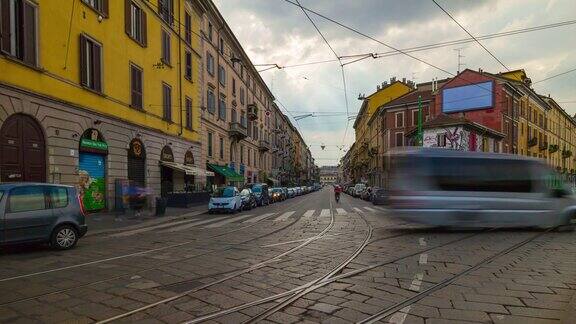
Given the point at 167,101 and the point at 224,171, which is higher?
the point at 167,101

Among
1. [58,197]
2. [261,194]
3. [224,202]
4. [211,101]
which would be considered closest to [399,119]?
[211,101]

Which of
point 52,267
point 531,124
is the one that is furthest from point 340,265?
point 531,124

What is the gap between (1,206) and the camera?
8.98 meters

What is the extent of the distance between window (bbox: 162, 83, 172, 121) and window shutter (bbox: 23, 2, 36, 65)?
39.6 feet

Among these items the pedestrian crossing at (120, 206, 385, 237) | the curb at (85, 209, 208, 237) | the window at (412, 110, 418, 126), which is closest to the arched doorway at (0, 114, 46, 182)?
the curb at (85, 209, 208, 237)

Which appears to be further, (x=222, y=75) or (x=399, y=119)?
(x=399, y=119)

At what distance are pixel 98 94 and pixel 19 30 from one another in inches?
206

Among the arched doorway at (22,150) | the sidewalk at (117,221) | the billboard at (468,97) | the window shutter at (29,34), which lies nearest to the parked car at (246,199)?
the sidewalk at (117,221)

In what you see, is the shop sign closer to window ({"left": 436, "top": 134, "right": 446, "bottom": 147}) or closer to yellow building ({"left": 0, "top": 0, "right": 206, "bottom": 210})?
yellow building ({"left": 0, "top": 0, "right": 206, "bottom": 210})

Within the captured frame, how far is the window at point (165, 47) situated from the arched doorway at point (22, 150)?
1271cm

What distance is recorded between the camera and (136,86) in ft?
80.8

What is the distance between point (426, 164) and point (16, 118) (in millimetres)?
13938

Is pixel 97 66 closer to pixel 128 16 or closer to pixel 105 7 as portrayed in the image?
pixel 105 7

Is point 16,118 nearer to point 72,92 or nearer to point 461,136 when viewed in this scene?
point 72,92
